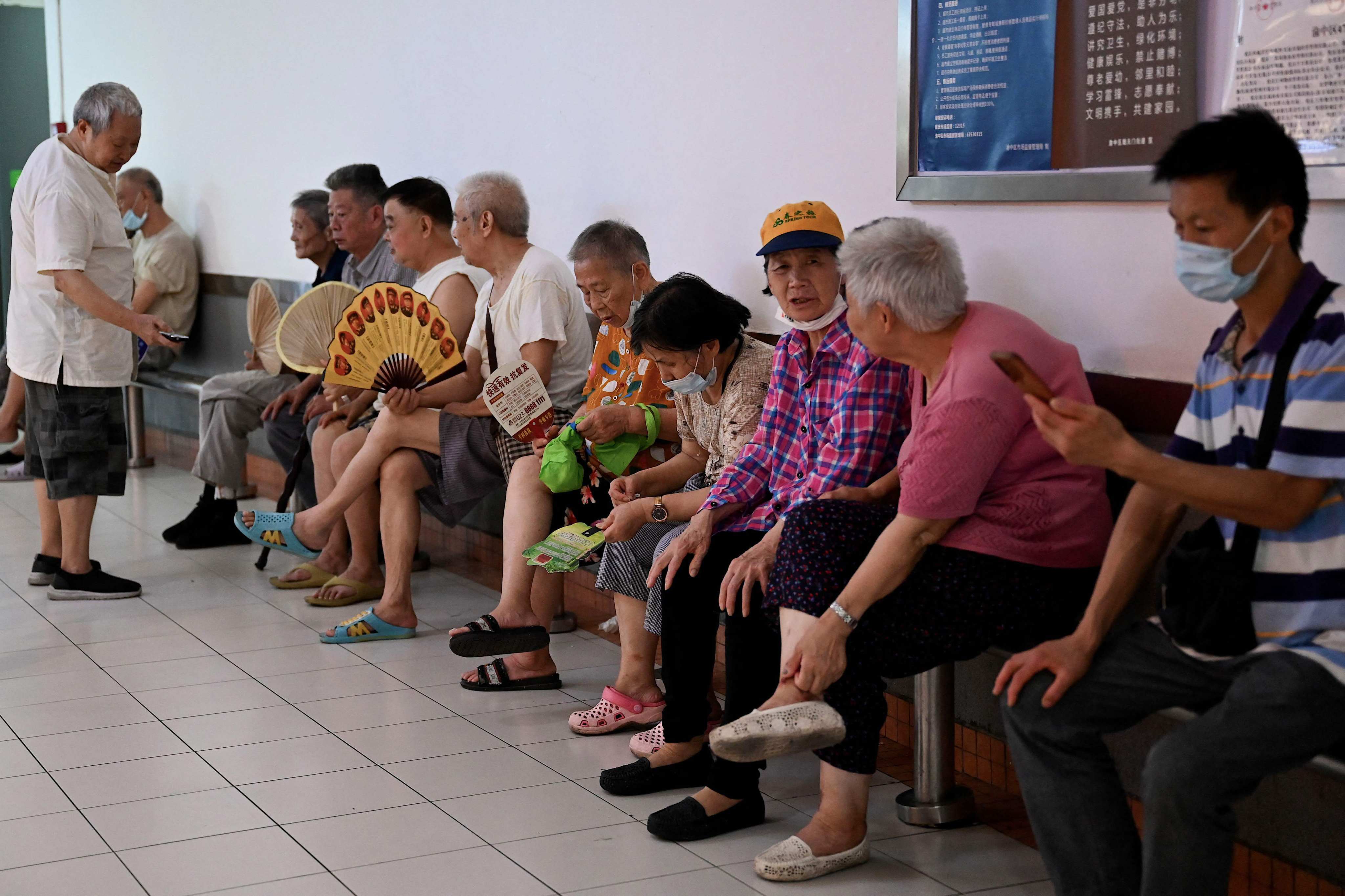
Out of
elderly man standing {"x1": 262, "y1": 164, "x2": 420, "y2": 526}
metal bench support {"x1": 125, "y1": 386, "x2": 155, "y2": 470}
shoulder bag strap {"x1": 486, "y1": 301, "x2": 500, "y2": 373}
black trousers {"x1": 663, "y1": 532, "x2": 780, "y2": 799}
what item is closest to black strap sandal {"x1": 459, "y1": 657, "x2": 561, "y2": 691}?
black trousers {"x1": 663, "y1": 532, "x2": 780, "y2": 799}

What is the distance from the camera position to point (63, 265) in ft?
15.8

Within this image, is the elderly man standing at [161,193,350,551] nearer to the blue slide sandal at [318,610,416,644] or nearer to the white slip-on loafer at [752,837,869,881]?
the blue slide sandal at [318,610,416,644]

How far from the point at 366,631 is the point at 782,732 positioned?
7.64ft

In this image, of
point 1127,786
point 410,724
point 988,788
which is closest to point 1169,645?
point 1127,786

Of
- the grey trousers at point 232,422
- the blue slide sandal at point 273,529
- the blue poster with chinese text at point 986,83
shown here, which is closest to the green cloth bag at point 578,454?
the blue poster with chinese text at point 986,83

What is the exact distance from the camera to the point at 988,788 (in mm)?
3240

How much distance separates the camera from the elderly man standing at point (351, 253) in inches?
217

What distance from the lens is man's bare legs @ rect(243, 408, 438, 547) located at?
462 centimetres

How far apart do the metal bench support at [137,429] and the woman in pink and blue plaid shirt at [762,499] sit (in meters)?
5.46

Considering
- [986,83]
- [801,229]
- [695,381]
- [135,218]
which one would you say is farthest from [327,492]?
[135,218]

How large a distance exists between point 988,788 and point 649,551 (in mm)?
1001

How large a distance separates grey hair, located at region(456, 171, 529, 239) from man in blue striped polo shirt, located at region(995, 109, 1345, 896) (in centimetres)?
264

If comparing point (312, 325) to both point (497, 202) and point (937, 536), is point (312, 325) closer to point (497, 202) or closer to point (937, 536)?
point (497, 202)

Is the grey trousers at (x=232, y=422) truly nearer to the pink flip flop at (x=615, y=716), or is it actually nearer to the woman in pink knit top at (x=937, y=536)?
the pink flip flop at (x=615, y=716)
